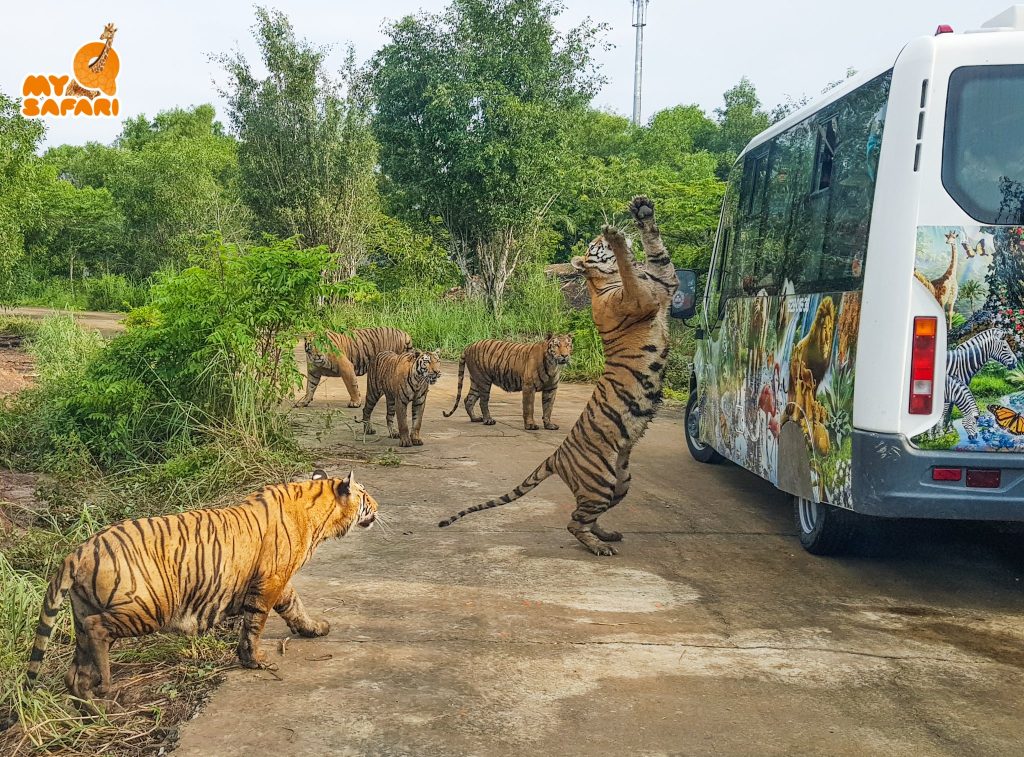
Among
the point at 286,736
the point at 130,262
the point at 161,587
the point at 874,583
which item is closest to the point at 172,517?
the point at 161,587

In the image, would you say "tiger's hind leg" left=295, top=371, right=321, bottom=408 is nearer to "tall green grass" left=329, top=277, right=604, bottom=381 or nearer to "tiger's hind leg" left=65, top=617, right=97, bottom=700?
"tall green grass" left=329, top=277, right=604, bottom=381

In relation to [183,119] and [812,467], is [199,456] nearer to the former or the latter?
[812,467]

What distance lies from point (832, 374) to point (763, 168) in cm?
233

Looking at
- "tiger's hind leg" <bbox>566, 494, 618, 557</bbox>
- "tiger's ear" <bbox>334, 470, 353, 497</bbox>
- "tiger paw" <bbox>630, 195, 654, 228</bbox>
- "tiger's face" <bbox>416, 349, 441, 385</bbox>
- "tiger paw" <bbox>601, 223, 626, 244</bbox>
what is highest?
"tiger paw" <bbox>630, 195, 654, 228</bbox>

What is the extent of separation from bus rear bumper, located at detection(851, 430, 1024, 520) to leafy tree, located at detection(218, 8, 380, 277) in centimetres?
1924

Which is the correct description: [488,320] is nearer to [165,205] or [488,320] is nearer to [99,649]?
[99,649]

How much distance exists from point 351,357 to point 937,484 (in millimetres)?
8222

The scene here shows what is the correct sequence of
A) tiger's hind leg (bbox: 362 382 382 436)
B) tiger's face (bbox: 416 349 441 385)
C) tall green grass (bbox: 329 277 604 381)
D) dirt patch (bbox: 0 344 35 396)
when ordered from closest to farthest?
tiger's face (bbox: 416 349 441 385)
tiger's hind leg (bbox: 362 382 382 436)
dirt patch (bbox: 0 344 35 396)
tall green grass (bbox: 329 277 604 381)

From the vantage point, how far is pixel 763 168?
6.99 meters

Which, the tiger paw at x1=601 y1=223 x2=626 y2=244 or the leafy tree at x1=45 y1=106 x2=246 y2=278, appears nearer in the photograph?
the tiger paw at x1=601 y1=223 x2=626 y2=244

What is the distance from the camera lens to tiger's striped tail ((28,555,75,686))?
3480 millimetres

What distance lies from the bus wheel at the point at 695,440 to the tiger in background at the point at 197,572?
4971 millimetres

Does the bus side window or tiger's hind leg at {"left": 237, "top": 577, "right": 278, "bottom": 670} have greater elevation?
the bus side window

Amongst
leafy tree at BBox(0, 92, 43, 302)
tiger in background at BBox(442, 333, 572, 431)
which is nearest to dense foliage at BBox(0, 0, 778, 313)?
leafy tree at BBox(0, 92, 43, 302)
